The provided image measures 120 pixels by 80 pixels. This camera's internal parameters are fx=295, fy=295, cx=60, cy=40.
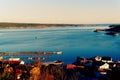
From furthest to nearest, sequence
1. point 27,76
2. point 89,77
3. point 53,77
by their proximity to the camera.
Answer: point 89,77 → point 53,77 → point 27,76

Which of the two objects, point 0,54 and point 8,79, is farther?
point 0,54

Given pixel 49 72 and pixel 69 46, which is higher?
pixel 49 72

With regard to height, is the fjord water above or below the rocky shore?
below

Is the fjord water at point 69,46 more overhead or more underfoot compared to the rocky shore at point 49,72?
more underfoot

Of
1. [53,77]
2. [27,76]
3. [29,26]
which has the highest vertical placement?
[27,76]

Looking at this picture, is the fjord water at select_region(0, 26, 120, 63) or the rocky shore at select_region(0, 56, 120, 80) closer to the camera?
the rocky shore at select_region(0, 56, 120, 80)

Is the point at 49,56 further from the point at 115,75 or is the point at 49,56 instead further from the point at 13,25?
the point at 13,25

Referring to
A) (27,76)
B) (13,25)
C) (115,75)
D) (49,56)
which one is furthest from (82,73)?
(13,25)

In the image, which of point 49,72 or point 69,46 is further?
point 69,46

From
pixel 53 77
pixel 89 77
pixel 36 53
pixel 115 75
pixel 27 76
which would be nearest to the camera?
pixel 27 76

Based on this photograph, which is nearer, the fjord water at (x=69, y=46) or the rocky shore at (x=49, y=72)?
the rocky shore at (x=49, y=72)

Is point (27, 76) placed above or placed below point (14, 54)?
above
